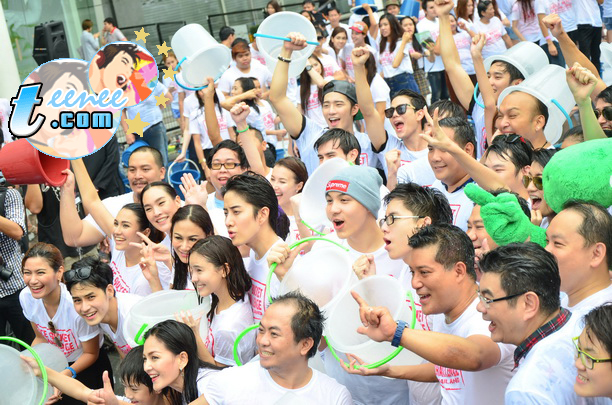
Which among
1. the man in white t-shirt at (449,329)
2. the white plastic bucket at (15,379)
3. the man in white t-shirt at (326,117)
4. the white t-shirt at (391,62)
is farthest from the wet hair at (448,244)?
the white t-shirt at (391,62)

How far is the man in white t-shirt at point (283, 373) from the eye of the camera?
2.91 meters

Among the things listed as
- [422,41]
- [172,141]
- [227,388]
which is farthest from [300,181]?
[172,141]

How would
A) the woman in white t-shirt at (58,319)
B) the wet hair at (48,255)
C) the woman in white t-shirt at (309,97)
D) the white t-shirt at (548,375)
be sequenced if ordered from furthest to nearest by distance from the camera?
the woman in white t-shirt at (309,97) < the wet hair at (48,255) < the woman in white t-shirt at (58,319) < the white t-shirt at (548,375)

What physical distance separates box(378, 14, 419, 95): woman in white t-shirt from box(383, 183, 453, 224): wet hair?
263 inches

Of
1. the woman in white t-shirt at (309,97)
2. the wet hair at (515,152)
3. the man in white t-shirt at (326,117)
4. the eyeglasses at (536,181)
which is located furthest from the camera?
the woman in white t-shirt at (309,97)

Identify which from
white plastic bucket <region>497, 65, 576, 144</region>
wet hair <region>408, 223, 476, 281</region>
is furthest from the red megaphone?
white plastic bucket <region>497, 65, 576, 144</region>

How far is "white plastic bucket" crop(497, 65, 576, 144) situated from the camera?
4.19 meters

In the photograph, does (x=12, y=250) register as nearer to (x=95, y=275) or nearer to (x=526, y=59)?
(x=95, y=275)

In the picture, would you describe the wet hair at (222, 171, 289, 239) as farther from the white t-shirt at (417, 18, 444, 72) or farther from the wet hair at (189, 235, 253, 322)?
the white t-shirt at (417, 18, 444, 72)

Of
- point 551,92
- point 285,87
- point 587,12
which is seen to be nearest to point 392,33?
point 587,12

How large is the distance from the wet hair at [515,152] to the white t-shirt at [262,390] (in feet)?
5.52

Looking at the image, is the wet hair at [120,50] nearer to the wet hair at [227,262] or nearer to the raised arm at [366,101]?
the raised arm at [366,101]

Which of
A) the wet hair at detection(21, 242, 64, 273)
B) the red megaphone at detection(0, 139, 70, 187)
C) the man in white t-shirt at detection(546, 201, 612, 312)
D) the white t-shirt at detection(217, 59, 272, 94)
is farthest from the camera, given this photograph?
the white t-shirt at detection(217, 59, 272, 94)

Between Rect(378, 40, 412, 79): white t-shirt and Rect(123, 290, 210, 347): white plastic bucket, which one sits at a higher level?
Rect(378, 40, 412, 79): white t-shirt
